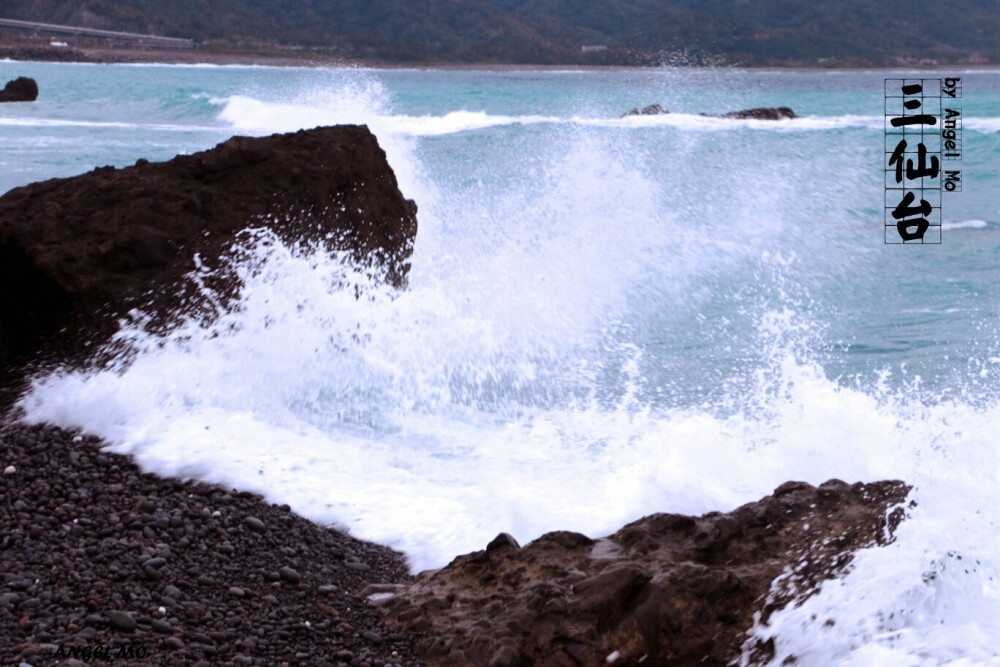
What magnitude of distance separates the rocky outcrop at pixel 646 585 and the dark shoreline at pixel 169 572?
24cm

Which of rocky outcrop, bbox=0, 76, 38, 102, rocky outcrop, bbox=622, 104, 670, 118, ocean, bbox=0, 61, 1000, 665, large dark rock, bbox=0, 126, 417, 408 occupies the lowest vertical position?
→ ocean, bbox=0, 61, 1000, 665

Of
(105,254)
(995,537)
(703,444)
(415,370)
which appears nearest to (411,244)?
(415,370)

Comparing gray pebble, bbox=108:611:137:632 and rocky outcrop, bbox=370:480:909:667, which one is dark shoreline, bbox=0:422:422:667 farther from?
rocky outcrop, bbox=370:480:909:667

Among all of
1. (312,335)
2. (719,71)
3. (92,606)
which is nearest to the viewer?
(92,606)

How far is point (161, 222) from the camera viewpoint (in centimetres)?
566

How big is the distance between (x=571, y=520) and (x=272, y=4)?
342ft

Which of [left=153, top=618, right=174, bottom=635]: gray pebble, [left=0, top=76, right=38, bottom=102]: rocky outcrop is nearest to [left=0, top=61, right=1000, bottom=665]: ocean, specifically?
[left=153, top=618, right=174, bottom=635]: gray pebble

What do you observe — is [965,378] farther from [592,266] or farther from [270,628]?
[270,628]

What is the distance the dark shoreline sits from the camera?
294cm

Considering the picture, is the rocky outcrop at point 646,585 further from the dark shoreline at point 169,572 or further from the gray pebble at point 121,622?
the gray pebble at point 121,622

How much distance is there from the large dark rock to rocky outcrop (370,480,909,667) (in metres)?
2.80

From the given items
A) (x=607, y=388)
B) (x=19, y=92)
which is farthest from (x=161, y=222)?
(x=19, y=92)

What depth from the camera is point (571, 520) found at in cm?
417

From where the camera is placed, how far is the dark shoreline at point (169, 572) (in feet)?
9.66
